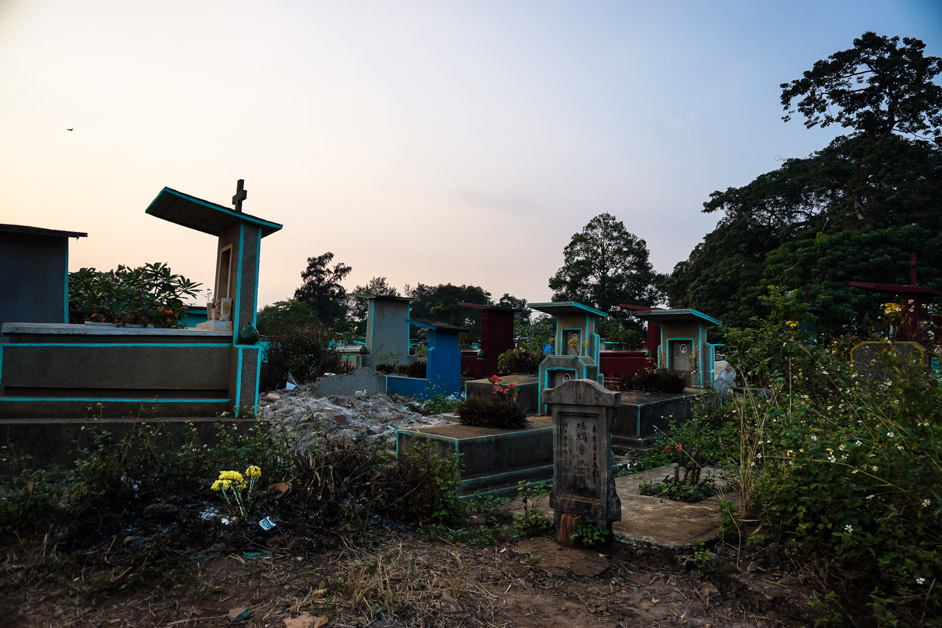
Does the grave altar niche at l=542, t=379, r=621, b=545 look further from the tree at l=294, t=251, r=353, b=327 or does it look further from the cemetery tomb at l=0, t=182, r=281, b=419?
the tree at l=294, t=251, r=353, b=327

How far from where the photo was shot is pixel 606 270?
136ft

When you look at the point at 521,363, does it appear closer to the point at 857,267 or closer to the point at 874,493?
the point at 874,493

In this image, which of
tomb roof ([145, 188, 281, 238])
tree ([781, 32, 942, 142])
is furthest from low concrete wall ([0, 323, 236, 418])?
tree ([781, 32, 942, 142])

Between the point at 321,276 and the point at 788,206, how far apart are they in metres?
36.4

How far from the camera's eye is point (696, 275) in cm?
3244

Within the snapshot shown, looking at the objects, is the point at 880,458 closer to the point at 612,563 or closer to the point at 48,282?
the point at 612,563

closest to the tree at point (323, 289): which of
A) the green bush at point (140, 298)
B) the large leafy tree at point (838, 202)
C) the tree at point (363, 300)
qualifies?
the tree at point (363, 300)

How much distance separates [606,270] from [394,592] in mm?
39526

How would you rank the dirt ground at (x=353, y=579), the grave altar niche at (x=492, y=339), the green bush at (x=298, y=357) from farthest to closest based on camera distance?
the grave altar niche at (x=492, y=339) → the green bush at (x=298, y=357) → the dirt ground at (x=353, y=579)

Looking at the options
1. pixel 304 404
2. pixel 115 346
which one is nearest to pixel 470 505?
pixel 115 346

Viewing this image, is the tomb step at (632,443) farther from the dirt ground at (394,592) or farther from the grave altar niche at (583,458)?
the dirt ground at (394,592)

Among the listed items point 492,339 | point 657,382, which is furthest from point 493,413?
point 492,339

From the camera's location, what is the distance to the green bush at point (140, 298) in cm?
875

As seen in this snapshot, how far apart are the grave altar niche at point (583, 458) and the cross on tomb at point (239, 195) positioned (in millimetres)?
5586
